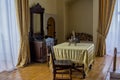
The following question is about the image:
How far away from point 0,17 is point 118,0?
474 cm

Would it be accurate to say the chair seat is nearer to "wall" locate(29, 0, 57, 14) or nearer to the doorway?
"wall" locate(29, 0, 57, 14)

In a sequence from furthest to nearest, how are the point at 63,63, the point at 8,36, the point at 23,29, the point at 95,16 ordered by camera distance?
the point at 95,16, the point at 23,29, the point at 8,36, the point at 63,63

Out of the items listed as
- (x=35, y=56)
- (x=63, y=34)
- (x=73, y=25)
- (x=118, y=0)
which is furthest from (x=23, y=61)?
(x=118, y=0)

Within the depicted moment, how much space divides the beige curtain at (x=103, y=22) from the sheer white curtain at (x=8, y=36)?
11.5 ft

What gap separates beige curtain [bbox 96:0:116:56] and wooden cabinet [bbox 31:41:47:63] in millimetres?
2491

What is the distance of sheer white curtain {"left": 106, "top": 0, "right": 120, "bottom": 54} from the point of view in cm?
783

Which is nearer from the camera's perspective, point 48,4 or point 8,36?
point 8,36

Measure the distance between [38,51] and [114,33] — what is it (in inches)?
128

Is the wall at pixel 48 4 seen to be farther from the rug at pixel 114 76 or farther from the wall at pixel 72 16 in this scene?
the rug at pixel 114 76

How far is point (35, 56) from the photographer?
6891 mm

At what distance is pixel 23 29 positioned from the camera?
251 inches

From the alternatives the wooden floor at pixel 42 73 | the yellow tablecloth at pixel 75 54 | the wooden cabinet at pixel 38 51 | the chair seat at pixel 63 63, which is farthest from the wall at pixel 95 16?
the chair seat at pixel 63 63

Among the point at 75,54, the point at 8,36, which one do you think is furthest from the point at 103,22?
the point at 8,36

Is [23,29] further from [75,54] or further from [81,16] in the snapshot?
[81,16]
